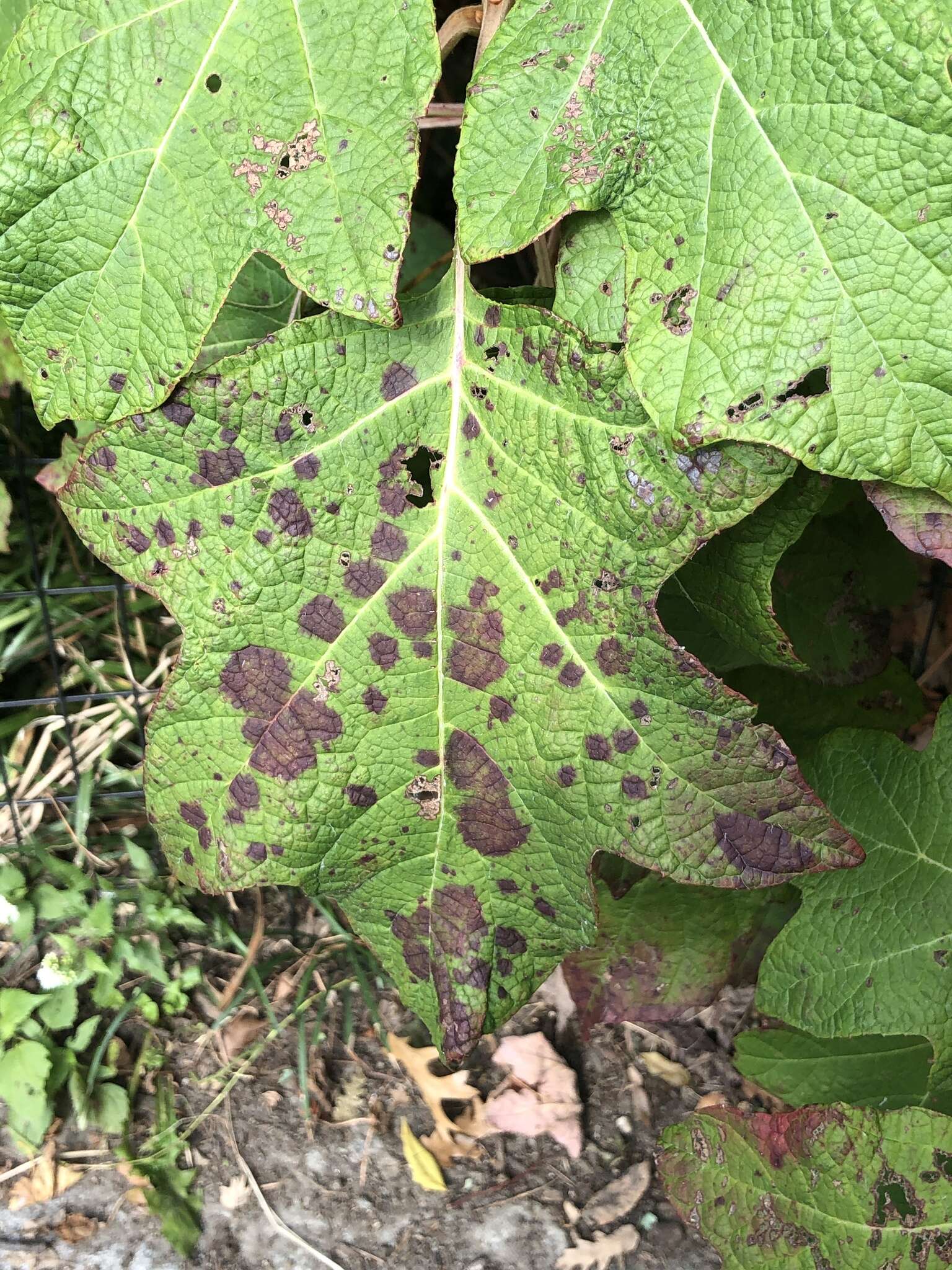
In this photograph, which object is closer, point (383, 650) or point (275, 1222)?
point (383, 650)

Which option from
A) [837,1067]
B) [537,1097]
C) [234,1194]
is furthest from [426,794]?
[234,1194]

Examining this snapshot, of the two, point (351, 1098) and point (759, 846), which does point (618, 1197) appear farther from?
point (759, 846)

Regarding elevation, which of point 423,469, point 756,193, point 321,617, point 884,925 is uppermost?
point 756,193

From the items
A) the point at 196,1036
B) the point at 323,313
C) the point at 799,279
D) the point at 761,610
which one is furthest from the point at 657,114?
the point at 196,1036

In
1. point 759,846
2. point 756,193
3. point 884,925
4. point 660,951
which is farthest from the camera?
point 660,951

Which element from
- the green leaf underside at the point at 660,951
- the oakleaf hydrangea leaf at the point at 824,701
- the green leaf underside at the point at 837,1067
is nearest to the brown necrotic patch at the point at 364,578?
the oakleaf hydrangea leaf at the point at 824,701

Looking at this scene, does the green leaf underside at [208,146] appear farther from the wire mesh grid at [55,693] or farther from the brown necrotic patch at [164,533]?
the wire mesh grid at [55,693]

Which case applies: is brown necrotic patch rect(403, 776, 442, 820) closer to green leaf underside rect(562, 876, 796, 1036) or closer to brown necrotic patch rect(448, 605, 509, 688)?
brown necrotic patch rect(448, 605, 509, 688)
